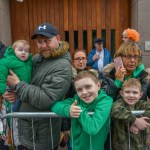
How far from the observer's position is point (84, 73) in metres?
2.30

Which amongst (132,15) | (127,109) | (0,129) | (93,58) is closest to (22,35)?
(93,58)

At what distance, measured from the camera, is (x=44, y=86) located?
228cm

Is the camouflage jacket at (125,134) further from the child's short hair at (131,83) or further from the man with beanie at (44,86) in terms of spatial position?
the man with beanie at (44,86)

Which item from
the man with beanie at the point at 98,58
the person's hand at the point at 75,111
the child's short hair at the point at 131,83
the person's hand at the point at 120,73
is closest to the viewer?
the person's hand at the point at 75,111

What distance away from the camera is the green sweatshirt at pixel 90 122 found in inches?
84.2

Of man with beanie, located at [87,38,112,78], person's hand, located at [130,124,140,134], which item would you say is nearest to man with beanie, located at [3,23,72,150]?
person's hand, located at [130,124,140,134]

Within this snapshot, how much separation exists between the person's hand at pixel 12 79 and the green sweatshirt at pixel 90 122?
0.39 m

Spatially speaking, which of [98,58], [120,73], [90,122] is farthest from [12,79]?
[98,58]

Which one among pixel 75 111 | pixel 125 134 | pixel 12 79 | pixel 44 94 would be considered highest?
pixel 12 79

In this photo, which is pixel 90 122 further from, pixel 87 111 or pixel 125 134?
pixel 125 134

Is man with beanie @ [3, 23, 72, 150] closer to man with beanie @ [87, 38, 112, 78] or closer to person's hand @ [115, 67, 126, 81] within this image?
person's hand @ [115, 67, 126, 81]

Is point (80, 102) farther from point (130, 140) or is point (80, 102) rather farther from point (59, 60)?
point (130, 140)

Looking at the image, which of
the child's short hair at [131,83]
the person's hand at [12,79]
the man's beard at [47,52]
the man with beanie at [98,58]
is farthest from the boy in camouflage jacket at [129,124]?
the man with beanie at [98,58]

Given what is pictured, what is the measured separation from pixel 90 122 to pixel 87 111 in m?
0.15
